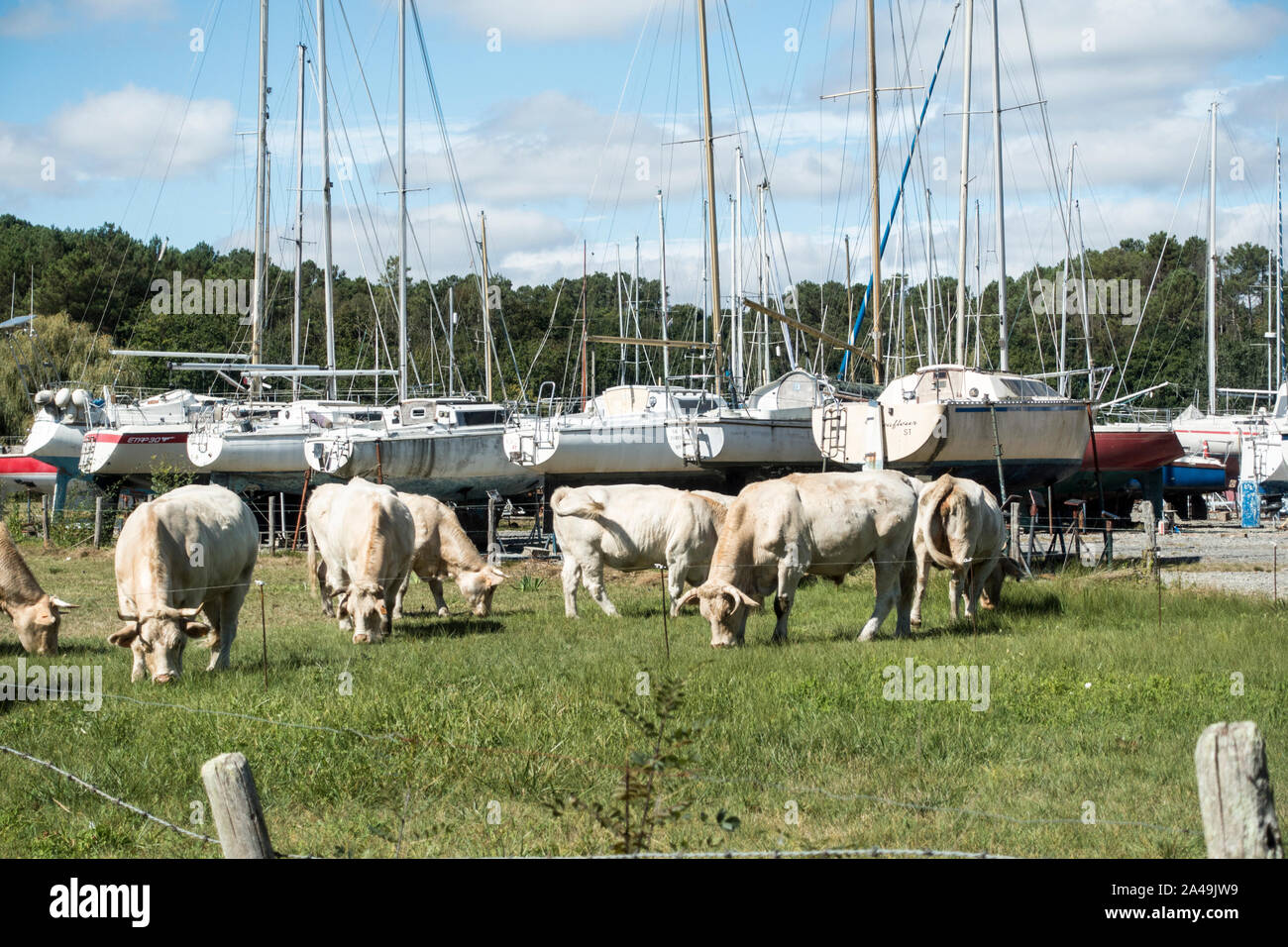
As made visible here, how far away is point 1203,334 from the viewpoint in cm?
8406

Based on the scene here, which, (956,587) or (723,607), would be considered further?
(956,587)

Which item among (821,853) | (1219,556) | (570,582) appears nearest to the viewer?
(821,853)

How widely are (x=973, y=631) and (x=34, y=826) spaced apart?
1119 centimetres

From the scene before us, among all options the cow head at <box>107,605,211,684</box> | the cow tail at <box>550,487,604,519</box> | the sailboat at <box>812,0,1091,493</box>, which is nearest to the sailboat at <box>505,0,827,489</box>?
the sailboat at <box>812,0,1091,493</box>

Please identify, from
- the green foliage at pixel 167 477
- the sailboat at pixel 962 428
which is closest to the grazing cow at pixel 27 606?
the green foliage at pixel 167 477

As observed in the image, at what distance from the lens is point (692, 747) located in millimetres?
9219

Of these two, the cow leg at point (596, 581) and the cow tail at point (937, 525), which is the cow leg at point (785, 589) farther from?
the cow leg at point (596, 581)

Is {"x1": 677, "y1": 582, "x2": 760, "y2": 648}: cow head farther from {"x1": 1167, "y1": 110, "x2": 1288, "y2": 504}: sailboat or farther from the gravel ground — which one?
{"x1": 1167, "y1": 110, "x2": 1288, "y2": 504}: sailboat

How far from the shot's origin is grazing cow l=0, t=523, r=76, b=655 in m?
15.1

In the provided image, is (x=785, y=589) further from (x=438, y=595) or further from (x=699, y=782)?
(x=699, y=782)

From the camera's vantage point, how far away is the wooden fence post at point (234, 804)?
512cm

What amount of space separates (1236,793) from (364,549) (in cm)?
1357

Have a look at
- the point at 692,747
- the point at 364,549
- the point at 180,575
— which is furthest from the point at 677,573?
the point at 692,747
